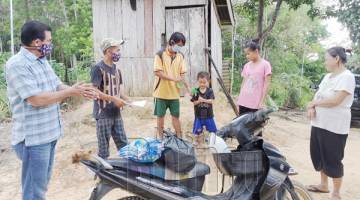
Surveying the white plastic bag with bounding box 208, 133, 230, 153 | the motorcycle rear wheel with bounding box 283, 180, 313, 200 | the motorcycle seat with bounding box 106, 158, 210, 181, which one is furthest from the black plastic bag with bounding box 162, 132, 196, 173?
the motorcycle rear wheel with bounding box 283, 180, 313, 200

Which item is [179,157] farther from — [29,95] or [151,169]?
[29,95]

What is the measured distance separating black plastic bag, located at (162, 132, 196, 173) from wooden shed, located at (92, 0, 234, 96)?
226 inches

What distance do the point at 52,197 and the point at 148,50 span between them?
15.4 feet

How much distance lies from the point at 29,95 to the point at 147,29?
595 cm

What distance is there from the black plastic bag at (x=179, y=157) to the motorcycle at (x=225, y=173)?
0.14 feet

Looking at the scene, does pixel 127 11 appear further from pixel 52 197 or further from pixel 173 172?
pixel 173 172

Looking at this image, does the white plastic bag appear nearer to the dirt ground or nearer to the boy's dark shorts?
the dirt ground

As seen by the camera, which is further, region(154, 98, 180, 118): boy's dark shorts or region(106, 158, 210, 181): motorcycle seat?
region(154, 98, 180, 118): boy's dark shorts

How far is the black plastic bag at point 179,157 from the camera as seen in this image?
2912 mm

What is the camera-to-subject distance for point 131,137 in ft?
16.0

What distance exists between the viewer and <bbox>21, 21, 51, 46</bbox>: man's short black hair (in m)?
3.01

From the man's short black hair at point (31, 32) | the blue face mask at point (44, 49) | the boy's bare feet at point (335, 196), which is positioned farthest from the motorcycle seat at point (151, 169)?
the boy's bare feet at point (335, 196)

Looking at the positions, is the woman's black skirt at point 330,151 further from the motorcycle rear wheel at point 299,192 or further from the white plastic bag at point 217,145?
the white plastic bag at point 217,145

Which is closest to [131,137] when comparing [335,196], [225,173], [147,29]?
[225,173]
